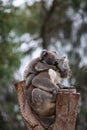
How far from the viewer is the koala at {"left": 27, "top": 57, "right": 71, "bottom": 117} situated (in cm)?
451

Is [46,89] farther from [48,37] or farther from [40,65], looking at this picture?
[48,37]

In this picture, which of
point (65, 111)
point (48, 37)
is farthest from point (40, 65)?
point (48, 37)

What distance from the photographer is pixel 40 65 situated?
462 cm

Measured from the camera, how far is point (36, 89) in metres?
4.52

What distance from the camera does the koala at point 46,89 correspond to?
451 centimetres

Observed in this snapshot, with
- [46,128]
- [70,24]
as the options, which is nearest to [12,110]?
[70,24]

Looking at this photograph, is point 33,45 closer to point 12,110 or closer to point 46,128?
point 12,110

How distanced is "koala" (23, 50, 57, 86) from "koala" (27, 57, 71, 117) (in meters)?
0.04

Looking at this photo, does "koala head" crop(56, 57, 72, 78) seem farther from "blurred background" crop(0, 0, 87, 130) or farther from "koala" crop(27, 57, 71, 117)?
"blurred background" crop(0, 0, 87, 130)

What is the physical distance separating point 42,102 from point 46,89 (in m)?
0.13

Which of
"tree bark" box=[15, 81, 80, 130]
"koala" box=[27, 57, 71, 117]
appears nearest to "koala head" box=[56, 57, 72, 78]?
"koala" box=[27, 57, 71, 117]

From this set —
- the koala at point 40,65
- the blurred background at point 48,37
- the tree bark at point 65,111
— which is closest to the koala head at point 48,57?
the koala at point 40,65

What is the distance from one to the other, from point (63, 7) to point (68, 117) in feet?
27.6

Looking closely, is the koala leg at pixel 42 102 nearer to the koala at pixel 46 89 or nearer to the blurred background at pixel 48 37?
the koala at pixel 46 89
